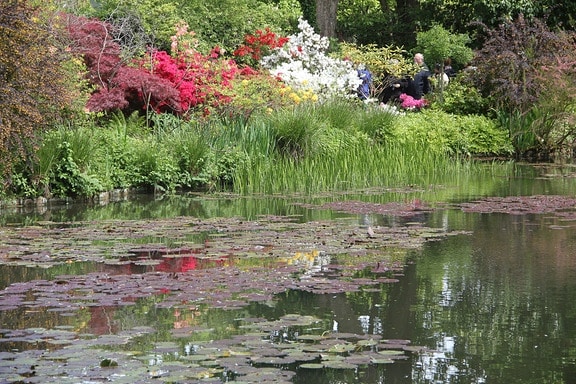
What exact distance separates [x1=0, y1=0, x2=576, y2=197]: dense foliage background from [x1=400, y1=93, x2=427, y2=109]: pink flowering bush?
0.19 feet

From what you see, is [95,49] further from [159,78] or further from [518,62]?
[518,62]

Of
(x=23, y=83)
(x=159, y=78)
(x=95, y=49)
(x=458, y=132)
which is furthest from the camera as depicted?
(x=458, y=132)

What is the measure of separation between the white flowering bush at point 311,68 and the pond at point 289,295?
9.01 meters

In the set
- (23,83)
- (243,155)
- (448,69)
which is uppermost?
(448,69)

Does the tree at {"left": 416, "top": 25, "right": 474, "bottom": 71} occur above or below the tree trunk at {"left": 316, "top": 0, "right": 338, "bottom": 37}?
below

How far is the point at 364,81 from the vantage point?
24.5 metres

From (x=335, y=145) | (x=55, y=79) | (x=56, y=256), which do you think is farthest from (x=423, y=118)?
(x=56, y=256)

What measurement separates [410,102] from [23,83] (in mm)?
14217

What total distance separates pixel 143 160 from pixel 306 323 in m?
9.65

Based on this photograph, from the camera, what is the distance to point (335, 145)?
1844cm

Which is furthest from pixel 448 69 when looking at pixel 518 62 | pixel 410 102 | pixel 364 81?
pixel 364 81

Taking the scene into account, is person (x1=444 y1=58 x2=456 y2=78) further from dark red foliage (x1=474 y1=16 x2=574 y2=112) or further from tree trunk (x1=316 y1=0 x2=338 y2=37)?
dark red foliage (x1=474 y1=16 x2=574 y2=112)

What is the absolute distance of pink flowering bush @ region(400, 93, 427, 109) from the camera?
25594mm

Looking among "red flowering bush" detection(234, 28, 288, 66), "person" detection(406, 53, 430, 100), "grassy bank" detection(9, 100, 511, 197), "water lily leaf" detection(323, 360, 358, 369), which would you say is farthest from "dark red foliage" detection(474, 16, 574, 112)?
"water lily leaf" detection(323, 360, 358, 369)
